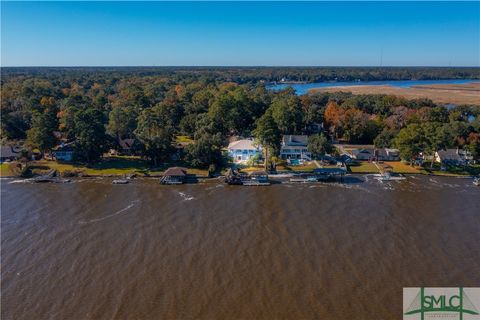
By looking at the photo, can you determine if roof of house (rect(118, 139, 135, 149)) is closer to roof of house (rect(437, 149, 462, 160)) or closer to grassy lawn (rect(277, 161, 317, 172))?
grassy lawn (rect(277, 161, 317, 172))

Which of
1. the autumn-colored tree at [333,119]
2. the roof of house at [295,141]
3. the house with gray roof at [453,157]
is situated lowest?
the house with gray roof at [453,157]

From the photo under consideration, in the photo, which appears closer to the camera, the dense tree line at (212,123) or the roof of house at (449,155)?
the dense tree line at (212,123)

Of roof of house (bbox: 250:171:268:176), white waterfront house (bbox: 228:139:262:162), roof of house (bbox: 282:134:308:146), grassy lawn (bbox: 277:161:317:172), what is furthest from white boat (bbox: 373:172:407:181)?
white waterfront house (bbox: 228:139:262:162)

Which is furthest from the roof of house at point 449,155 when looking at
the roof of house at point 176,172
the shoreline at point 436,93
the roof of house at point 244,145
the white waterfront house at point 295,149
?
the shoreline at point 436,93

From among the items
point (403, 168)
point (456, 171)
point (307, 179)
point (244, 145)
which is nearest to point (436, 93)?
point (456, 171)

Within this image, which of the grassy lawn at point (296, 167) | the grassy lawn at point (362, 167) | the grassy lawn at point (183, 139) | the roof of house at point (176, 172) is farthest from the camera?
the grassy lawn at point (183, 139)

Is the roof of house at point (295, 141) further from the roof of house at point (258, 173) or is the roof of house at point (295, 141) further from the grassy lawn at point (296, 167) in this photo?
the roof of house at point (258, 173)

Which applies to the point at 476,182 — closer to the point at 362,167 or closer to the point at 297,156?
the point at 362,167
